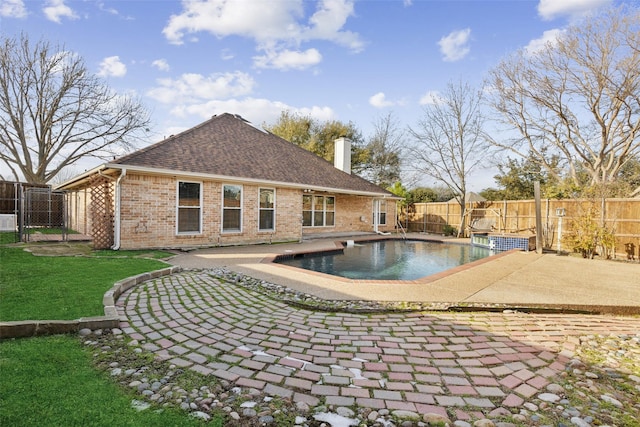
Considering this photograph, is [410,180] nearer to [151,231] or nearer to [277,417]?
[151,231]

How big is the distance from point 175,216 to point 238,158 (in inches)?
156

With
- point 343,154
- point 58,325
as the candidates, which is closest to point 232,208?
point 58,325

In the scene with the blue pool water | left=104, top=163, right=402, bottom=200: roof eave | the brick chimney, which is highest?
the brick chimney

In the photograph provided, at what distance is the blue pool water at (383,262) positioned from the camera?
8.27 m

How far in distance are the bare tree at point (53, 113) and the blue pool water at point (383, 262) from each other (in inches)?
789

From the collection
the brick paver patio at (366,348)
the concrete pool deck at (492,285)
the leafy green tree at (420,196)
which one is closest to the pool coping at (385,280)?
the concrete pool deck at (492,285)

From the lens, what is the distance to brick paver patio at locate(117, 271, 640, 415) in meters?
2.34

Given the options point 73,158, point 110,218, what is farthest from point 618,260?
point 73,158

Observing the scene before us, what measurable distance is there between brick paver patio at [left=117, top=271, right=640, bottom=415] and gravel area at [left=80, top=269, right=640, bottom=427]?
9cm

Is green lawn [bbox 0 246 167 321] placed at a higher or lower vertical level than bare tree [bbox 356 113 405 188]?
lower

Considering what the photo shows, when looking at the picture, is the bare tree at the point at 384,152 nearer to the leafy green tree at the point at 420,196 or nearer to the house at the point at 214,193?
the leafy green tree at the point at 420,196

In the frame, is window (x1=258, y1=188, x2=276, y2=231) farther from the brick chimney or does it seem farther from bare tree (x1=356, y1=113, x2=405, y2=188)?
bare tree (x1=356, y1=113, x2=405, y2=188)

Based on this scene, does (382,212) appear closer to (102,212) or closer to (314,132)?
(314,132)

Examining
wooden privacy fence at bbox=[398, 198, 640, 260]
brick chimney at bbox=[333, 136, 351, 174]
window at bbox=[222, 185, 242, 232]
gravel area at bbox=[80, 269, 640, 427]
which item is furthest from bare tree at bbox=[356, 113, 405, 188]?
gravel area at bbox=[80, 269, 640, 427]
